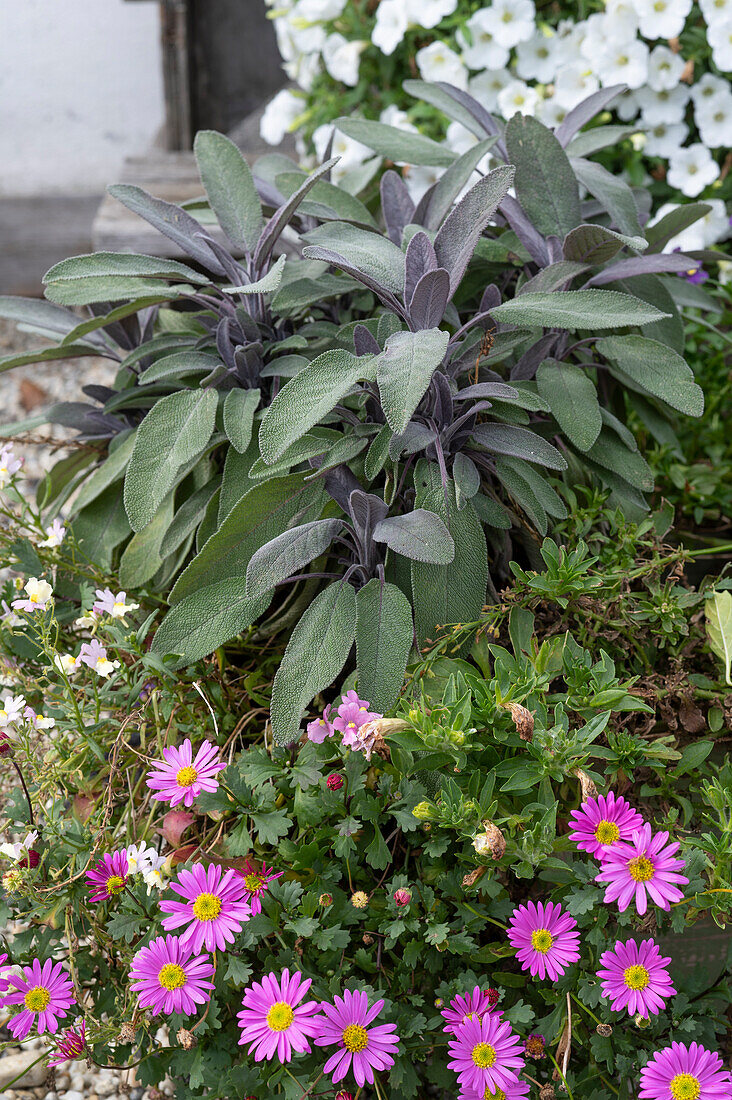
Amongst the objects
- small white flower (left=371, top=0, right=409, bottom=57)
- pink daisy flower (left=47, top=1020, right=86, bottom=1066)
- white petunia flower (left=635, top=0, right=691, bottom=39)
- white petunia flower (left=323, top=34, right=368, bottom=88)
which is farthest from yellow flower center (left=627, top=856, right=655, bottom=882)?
white petunia flower (left=323, top=34, right=368, bottom=88)

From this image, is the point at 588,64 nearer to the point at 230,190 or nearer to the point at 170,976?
the point at 230,190

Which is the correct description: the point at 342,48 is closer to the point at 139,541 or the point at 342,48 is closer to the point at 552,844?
the point at 139,541

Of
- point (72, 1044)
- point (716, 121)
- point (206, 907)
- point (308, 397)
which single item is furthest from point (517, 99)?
point (72, 1044)

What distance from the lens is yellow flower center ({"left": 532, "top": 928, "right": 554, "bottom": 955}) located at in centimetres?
75

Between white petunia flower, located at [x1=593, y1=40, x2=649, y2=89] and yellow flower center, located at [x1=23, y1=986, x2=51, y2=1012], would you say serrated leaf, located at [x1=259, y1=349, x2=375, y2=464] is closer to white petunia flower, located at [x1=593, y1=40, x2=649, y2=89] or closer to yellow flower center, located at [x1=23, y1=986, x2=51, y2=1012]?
yellow flower center, located at [x1=23, y1=986, x2=51, y2=1012]

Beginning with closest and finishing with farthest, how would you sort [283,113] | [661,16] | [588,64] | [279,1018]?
[279,1018] → [661,16] → [588,64] → [283,113]

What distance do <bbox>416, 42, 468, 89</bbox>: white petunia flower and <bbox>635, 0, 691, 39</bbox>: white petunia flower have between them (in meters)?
0.36

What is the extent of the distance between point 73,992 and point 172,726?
273 millimetres

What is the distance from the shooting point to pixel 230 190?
1145 mm

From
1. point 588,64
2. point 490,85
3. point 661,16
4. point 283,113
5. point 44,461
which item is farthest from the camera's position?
point 44,461

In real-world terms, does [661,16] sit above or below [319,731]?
above

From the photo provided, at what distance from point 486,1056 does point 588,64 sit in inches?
68.9

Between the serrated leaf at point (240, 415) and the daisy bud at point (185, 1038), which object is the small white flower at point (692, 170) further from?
the daisy bud at point (185, 1038)

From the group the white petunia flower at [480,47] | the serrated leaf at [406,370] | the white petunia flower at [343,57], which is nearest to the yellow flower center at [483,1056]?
the serrated leaf at [406,370]
